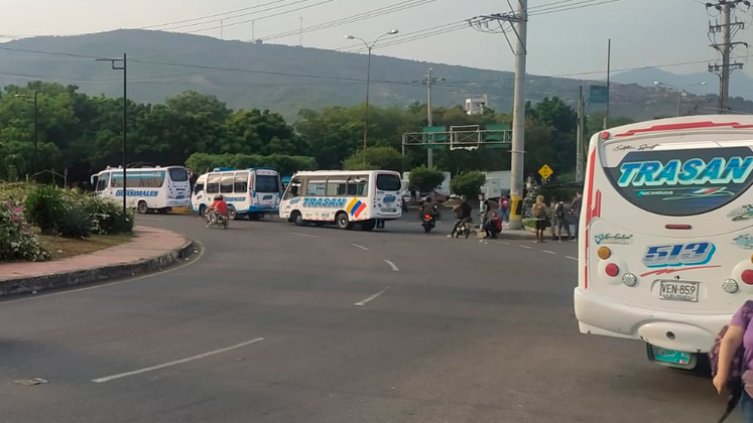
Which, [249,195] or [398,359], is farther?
[249,195]

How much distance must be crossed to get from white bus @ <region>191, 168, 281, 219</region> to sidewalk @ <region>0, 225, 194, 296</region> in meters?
18.5

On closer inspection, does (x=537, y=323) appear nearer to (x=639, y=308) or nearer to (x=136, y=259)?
(x=639, y=308)

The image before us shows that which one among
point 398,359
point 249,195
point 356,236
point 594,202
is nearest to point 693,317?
point 594,202

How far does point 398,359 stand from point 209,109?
82714mm

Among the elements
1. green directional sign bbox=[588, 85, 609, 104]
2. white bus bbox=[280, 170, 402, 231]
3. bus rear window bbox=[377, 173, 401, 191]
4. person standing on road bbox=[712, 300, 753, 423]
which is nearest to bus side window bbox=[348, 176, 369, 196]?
white bus bbox=[280, 170, 402, 231]

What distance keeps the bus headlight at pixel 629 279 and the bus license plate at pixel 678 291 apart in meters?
0.25

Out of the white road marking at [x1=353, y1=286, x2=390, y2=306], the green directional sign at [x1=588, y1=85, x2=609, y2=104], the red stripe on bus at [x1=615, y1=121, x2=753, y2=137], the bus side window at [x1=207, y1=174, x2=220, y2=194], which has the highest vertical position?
the green directional sign at [x1=588, y1=85, x2=609, y2=104]

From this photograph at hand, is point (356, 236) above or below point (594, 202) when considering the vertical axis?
below

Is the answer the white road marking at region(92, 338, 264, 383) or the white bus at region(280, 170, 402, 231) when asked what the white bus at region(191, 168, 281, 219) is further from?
the white road marking at region(92, 338, 264, 383)

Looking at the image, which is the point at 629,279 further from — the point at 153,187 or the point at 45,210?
the point at 153,187

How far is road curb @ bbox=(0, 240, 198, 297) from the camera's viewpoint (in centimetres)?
1406

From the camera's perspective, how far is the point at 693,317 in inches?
281

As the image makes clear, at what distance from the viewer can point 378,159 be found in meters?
64.8

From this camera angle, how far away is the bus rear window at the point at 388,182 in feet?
117
